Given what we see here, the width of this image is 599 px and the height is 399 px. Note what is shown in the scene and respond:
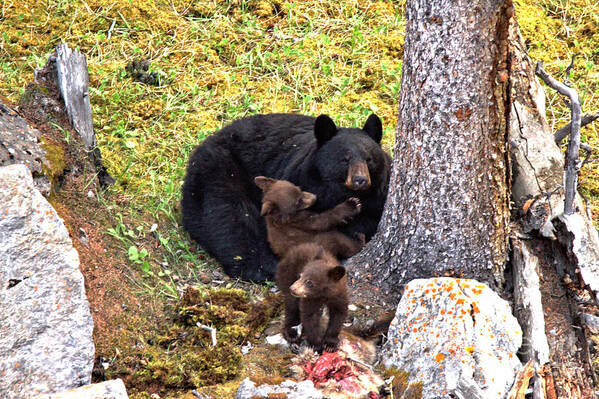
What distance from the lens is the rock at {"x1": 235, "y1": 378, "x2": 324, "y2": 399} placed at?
11.0 ft

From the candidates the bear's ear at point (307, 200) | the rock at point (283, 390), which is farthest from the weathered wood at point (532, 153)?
the rock at point (283, 390)

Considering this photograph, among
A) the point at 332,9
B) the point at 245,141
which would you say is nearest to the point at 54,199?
the point at 245,141

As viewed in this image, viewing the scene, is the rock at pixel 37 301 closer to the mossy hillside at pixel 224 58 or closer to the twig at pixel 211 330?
the twig at pixel 211 330

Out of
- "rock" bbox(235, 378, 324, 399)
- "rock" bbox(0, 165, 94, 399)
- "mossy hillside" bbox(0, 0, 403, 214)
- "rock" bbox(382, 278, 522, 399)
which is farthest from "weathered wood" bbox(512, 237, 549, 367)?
"mossy hillside" bbox(0, 0, 403, 214)

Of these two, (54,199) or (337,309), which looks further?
(54,199)

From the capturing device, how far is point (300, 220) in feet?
17.3

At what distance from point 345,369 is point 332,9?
6.39 meters

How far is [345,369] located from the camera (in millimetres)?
3617

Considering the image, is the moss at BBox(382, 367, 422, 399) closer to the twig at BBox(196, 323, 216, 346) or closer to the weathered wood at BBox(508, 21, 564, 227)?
the twig at BBox(196, 323, 216, 346)

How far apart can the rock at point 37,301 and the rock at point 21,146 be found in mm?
828

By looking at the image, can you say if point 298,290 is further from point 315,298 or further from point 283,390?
point 283,390

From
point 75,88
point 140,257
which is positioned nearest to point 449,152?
point 140,257

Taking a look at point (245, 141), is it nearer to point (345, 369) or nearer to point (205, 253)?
point (205, 253)

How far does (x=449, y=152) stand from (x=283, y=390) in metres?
1.79
